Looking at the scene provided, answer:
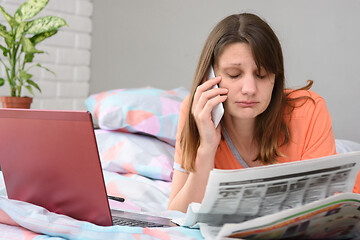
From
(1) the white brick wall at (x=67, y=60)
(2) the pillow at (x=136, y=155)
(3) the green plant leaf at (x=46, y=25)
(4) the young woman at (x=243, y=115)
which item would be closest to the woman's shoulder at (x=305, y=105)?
(4) the young woman at (x=243, y=115)

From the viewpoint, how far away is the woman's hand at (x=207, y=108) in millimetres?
1216

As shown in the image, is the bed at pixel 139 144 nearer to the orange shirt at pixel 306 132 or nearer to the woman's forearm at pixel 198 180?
the woman's forearm at pixel 198 180

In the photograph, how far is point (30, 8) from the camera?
2.07 m

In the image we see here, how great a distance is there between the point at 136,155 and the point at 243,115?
0.77 metres

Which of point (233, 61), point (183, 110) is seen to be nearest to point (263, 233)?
point (233, 61)

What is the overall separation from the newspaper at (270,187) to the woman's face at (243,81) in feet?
1.37

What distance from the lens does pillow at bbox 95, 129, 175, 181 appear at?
1.84 meters

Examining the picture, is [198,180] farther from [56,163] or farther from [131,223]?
[56,163]

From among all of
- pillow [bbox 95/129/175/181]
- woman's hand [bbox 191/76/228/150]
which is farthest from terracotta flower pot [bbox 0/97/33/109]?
woman's hand [bbox 191/76/228/150]

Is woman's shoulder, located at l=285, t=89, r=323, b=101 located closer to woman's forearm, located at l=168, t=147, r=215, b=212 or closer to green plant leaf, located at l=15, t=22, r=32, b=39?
woman's forearm, located at l=168, t=147, r=215, b=212

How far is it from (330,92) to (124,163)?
956 mm

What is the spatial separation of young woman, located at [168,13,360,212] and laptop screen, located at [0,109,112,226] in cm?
43

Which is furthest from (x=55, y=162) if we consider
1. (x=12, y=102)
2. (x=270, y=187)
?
(x=12, y=102)

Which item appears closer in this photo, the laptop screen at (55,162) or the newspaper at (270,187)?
the newspaper at (270,187)
